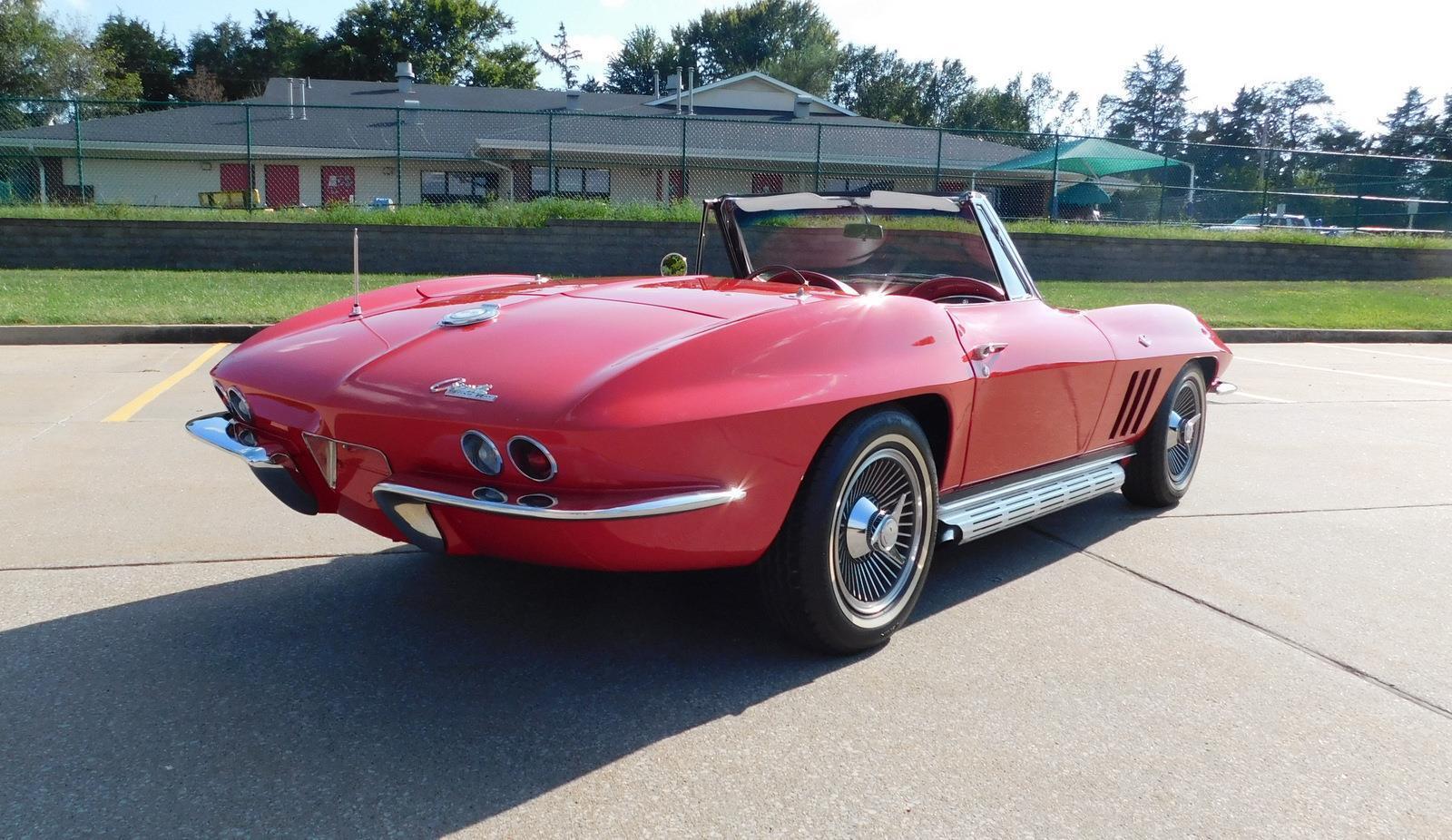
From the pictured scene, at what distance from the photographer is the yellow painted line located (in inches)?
252

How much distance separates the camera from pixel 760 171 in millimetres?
17719

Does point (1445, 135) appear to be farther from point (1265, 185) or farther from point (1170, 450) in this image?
point (1170, 450)

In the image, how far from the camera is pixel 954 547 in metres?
4.23

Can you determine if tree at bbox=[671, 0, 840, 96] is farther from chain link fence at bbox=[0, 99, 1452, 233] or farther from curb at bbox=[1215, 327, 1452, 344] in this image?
curb at bbox=[1215, 327, 1452, 344]

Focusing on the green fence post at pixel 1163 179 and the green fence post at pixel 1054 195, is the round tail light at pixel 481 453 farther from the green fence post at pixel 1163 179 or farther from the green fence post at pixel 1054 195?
the green fence post at pixel 1163 179

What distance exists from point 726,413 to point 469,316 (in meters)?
0.94

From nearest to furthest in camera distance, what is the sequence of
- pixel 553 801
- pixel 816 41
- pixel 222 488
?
pixel 553 801
pixel 222 488
pixel 816 41

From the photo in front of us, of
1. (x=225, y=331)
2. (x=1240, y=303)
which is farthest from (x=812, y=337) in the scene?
(x=1240, y=303)

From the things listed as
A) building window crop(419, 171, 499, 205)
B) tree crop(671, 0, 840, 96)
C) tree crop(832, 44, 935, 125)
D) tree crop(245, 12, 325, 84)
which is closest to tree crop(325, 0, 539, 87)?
tree crop(245, 12, 325, 84)

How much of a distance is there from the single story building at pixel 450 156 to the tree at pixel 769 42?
126 ft

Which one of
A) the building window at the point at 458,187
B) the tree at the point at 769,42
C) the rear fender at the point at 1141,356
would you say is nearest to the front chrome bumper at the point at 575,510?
the rear fender at the point at 1141,356

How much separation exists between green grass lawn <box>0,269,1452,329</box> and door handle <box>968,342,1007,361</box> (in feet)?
29.3

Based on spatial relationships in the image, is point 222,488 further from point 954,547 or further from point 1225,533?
point 1225,533

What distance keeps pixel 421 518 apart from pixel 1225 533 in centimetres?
331
